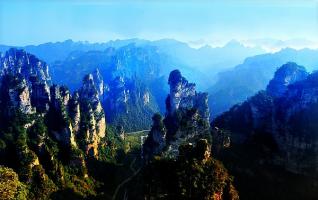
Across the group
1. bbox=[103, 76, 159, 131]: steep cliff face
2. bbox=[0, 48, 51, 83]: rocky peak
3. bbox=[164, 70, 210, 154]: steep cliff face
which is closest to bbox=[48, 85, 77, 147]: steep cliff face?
bbox=[164, 70, 210, 154]: steep cliff face

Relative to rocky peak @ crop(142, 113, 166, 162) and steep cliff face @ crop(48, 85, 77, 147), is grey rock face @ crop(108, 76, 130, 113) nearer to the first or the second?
rocky peak @ crop(142, 113, 166, 162)

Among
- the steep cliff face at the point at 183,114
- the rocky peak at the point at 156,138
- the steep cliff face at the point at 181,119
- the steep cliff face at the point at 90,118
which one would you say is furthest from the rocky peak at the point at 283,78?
the steep cliff face at the point at 90,118

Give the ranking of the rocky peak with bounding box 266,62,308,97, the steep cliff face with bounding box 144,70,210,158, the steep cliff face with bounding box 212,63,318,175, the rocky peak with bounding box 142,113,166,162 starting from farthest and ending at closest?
the rocky peak with bounding box 266,62,308,97 → the rocky peak with bounding box 142,113,166,162 → the steep cliff face with bounding box 144,70,210,158 → the steep cliff face with bounding box 212,63,318,175

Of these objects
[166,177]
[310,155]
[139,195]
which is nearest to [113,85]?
[139,195]

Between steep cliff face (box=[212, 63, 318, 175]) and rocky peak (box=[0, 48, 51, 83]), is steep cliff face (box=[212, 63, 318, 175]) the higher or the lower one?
the lower one

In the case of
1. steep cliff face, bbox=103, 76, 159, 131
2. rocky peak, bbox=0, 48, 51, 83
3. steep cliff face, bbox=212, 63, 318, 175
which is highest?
rocky peak, bbox=0, 48, 51, 83

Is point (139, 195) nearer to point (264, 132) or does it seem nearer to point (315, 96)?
point (264, 132)

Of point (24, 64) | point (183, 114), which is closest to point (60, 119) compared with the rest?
point (183, 114)

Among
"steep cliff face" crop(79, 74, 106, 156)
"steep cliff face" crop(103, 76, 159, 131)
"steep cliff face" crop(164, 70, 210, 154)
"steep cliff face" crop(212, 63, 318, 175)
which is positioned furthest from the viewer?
"steep cliff face" crop(103, 76, 159, 131)
